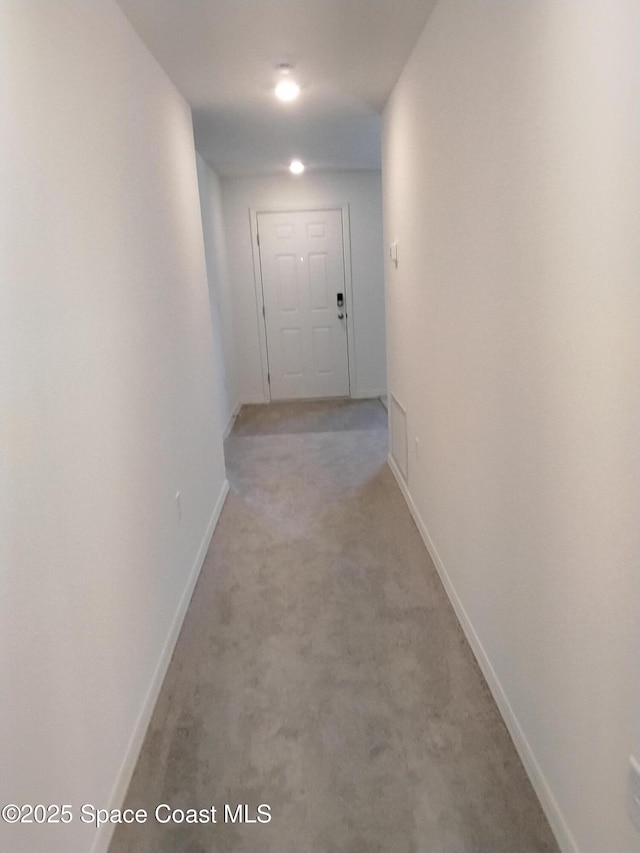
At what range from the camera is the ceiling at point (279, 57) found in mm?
2104

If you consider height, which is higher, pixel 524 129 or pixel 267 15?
pixel 267 15

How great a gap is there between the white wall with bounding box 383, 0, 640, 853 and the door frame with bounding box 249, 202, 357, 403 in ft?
12.1

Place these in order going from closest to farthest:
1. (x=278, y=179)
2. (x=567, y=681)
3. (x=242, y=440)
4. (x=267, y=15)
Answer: (x=567, y=681) < (x=267, y=15) < (x=242, y=440) < (x=278, y=179)

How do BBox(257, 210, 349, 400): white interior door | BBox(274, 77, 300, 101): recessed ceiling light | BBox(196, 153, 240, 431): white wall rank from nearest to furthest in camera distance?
BBox(274, 77, 300, 101): recessed ceiling light → BBox(196, 153, 240, 431): white wall → BBox(257, 210, 349, 400): white interior door

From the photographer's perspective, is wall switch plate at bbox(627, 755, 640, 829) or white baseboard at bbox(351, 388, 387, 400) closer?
wall switch plate at bbox(627, 755, 640, 829)

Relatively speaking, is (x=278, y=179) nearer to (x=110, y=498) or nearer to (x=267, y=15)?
(x=267, y=15)

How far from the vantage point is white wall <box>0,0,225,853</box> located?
1137 millimetres

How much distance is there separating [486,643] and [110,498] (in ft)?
4.29

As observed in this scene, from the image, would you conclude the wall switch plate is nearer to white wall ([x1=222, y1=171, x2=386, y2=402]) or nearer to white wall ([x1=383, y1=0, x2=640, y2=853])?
white wall ([x1=383, y1=0, x2=640, y2=853])

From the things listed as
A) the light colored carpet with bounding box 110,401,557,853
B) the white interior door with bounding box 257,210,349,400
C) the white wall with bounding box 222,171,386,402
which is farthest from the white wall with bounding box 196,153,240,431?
the light colored carpet with bounding box 110,401,557,853

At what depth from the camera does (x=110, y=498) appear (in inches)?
65.5

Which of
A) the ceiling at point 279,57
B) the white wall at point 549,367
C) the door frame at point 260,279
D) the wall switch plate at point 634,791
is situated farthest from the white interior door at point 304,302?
the wall switch plate at point 634,791

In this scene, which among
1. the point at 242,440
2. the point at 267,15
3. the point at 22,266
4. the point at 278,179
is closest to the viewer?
the point at 22,266

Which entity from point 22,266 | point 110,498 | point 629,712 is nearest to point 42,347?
point 22,266
